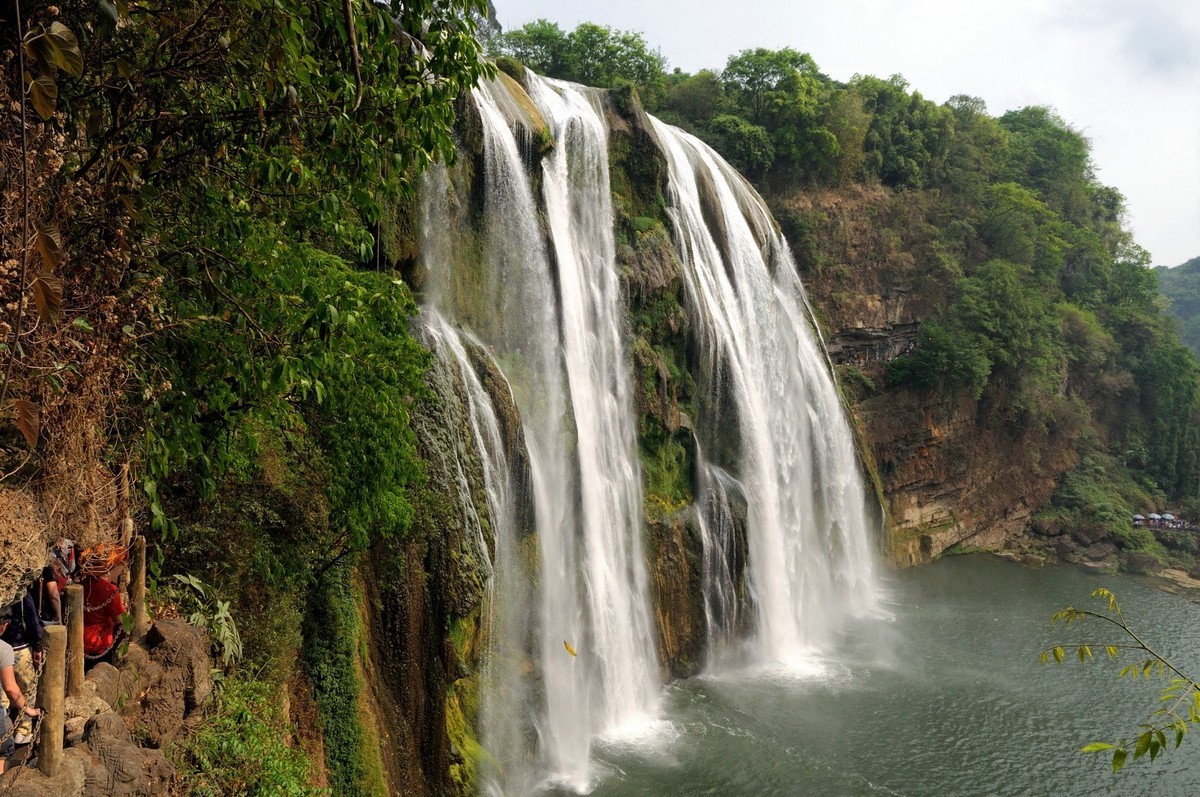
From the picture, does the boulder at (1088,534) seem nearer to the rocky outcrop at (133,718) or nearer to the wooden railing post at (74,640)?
the rocky outcrop at (133,718)

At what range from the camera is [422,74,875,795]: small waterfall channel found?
1081 cm

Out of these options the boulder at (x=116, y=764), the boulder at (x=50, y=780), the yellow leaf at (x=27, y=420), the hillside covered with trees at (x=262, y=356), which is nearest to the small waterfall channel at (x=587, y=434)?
the hillside covered with trees at (x=262, y=356)

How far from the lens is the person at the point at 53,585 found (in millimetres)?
4922

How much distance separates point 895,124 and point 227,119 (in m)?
31.4

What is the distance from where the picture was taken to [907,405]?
25.7 metres

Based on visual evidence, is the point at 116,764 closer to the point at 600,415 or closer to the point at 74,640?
the point at 74,640

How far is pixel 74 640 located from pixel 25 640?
1.32ft

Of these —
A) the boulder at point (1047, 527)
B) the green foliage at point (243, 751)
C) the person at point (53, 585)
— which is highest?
the person at point (53, 585)

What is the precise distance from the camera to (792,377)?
1992 cm

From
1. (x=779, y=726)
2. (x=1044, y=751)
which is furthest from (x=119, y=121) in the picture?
(x=1044, y=751)

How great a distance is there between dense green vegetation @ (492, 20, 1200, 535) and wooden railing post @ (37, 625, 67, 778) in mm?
24861

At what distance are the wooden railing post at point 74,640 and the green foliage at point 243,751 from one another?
3.65ft

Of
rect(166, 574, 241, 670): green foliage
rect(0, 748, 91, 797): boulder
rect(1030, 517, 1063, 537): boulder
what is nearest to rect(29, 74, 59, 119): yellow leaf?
rect(0, 748, 91, 797): boulder

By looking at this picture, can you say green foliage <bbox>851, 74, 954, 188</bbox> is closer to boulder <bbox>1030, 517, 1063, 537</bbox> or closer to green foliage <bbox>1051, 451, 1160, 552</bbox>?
green foliage <bbox>1051, 451, 1160, 552</bbox>
